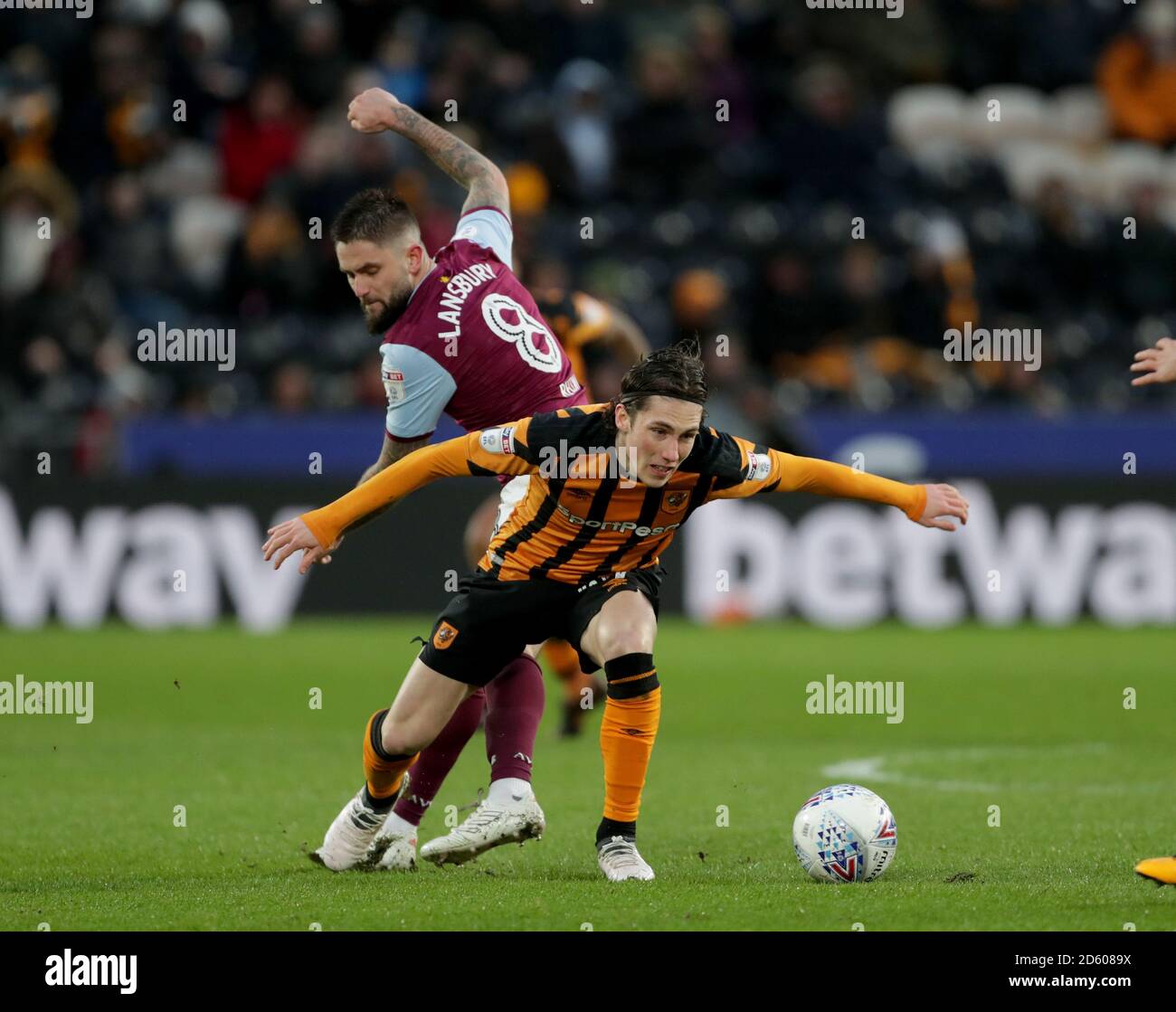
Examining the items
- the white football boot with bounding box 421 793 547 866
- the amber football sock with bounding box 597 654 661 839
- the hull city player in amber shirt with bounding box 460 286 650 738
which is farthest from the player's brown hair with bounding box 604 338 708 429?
the hull city player in amber shirt with bounding box 460 286 650 738

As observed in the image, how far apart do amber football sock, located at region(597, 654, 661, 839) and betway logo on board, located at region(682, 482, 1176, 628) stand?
7.77 m

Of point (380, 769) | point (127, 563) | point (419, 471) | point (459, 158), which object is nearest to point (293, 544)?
point (419, 471)

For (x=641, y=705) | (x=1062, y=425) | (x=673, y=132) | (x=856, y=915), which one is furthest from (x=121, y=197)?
(x=856, y=915)

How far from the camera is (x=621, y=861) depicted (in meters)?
6.07

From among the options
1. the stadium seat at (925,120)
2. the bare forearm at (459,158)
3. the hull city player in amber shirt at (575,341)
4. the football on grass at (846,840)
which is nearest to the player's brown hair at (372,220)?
the bare forearm at (459,158)

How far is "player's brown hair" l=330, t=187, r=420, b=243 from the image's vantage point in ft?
21.6

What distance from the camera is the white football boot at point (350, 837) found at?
6.48m

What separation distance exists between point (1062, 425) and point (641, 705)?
389 inches

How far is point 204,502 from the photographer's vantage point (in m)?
14.3

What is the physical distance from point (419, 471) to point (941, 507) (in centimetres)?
169

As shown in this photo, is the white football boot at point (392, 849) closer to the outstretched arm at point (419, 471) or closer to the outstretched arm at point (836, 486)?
the outstretched arm at point (419, 471)

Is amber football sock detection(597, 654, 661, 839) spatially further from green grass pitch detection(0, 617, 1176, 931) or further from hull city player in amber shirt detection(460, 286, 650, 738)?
hull city player in amber shirt detection(460, 286, 650, 738)

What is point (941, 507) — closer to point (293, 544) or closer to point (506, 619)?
point (506, 619)

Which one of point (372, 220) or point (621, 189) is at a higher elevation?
point (621, 189)
